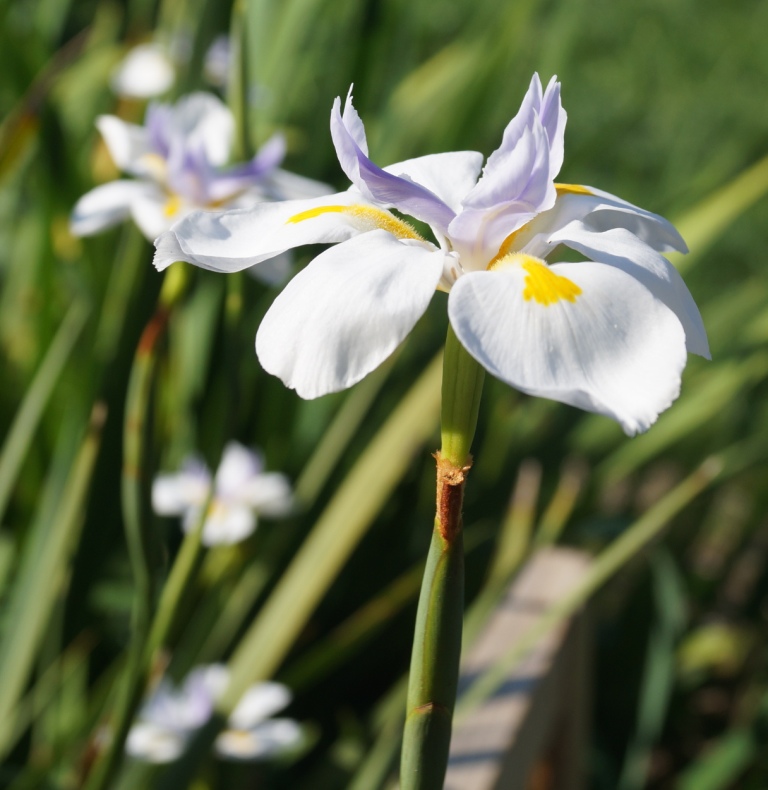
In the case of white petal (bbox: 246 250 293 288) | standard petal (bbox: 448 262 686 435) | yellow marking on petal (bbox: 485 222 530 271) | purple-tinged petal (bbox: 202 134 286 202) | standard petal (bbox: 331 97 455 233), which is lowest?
standard petal (bbox: 448 262 686 435)

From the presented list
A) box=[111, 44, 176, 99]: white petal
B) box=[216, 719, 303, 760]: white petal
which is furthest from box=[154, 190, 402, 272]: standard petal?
box=[111, 44, 176, 99]: white petal

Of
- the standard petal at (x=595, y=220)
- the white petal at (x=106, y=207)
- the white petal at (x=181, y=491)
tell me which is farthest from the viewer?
the white petal at (x=181, y=491)

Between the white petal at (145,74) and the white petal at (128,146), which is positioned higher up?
the white petal at (145,74)

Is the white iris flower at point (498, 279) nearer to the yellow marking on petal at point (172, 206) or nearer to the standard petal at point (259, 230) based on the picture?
the standard petal at point (259, 230)

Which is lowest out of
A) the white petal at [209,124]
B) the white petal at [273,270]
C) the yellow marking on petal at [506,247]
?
the yellow marking on petal at [506,247]

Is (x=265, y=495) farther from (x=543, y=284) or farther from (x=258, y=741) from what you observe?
(x=543, y=284)

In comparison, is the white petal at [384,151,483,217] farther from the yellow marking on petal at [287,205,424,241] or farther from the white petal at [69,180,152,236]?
the white petal at [69,180,152,236]

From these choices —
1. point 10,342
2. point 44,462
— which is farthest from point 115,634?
point 10,342

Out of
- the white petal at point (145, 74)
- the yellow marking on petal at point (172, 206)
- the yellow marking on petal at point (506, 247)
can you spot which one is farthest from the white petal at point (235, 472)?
the yellow marking on petal at point (506, 247)

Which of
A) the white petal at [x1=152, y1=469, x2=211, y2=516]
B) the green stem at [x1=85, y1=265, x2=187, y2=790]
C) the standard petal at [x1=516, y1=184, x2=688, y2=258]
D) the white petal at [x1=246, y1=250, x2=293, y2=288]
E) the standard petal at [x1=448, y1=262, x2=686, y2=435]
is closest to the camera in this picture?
the standard petal at [x1=448, y1=262, x2=686, y2=435]
